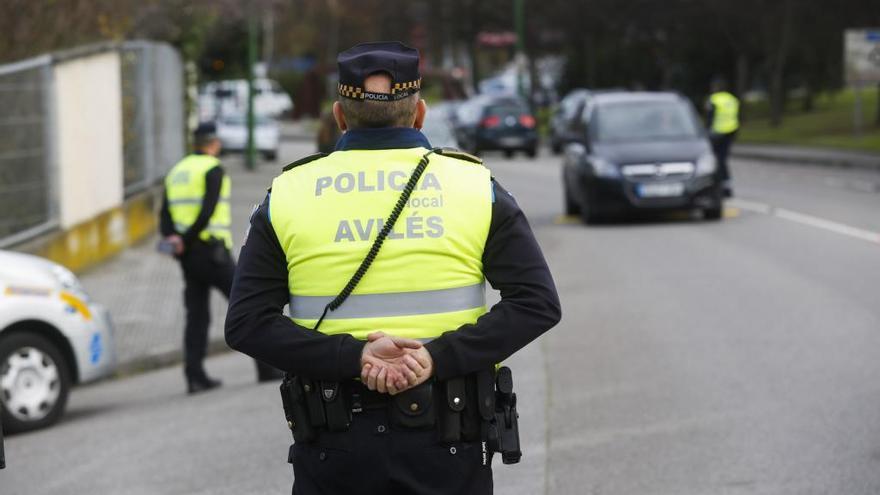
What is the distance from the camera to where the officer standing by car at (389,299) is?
3887 mm

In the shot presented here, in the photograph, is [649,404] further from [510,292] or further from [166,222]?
[510,292]

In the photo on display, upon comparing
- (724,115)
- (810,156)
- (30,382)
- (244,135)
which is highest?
(724,115)

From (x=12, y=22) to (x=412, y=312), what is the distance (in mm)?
14887

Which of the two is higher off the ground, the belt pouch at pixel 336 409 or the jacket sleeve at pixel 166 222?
the belt pouch at pixel 336 409

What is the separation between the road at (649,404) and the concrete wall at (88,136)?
5036 millimetres

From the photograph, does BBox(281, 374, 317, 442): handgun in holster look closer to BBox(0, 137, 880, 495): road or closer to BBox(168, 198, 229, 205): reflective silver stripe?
BBox(0, 137, 880, 495): road

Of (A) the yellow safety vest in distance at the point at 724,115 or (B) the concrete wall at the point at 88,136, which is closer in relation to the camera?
(B) the concrete wall at the point at 88,136

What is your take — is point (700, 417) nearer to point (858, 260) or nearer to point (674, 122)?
point (858, 260)

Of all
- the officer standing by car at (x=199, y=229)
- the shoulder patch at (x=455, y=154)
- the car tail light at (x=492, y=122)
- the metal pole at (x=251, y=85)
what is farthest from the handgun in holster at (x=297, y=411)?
the car tail light at (x=492, y=122)

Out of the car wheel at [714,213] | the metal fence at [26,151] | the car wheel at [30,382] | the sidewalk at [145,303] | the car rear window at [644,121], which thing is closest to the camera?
the car wheel at [30,382]

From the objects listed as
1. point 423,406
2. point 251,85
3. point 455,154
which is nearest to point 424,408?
point 423,406

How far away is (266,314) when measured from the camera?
4.04 meters

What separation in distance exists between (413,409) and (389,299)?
0.87 feet

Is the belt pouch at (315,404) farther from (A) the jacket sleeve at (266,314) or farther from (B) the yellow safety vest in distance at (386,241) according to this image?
(B) the yellow safety vest in distance at (386,241)
